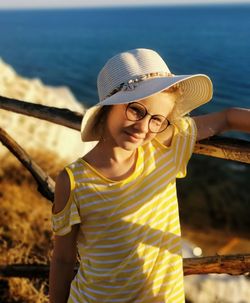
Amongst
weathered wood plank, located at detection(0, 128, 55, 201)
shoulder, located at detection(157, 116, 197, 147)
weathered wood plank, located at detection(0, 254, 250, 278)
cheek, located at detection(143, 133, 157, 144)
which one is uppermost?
cheek, located at detection(143, 133, 157, 144)

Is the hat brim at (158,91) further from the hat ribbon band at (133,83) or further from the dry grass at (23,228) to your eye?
the dry grass at (23,228)

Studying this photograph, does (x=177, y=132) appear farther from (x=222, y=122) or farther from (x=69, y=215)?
(x=69, y=215)

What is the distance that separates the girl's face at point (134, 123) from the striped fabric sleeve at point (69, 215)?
0.54 ft

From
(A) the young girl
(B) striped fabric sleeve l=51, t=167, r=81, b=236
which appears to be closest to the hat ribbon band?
(A) the young girl

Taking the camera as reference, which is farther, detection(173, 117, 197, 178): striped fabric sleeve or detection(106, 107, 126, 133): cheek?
detection(173, 117, 197, 178): striped fabric sleeve

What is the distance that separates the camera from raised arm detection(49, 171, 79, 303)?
1.30 m

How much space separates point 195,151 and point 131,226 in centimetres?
32

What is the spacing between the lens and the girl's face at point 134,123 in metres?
1.26

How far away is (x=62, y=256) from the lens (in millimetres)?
1423

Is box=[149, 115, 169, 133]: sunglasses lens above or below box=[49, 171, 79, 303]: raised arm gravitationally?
above

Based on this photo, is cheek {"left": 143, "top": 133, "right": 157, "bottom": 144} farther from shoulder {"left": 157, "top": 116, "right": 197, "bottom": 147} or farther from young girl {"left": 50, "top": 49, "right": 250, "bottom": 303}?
shoulder {"left": 157, "top": 116, "right": 197, "bottom": 147}

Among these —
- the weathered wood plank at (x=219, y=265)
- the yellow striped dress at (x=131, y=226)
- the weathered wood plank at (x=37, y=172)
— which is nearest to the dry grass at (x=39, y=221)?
the weathered wood plank at (x=37, y=172)

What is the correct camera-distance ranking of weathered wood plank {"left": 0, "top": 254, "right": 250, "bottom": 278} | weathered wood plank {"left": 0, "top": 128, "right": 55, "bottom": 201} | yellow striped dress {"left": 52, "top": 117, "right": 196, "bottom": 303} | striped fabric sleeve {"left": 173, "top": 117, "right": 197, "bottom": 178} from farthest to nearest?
1. weathered wood plank {"left": 0, "top": 128, "right": 55, "bottom": 201}
2. weathered wood plank {"left": 0, "top": 254, "right": 250, "bottom": 278}
3. striped fabric sleeve {"left": 173, "top": 117, "right": 197, "bottom": 178}
4. yellow striped dress {"left": 52, "top": 117, "right": 196, "bottom": 303}

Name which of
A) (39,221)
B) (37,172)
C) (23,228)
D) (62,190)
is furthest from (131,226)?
(39,221)
